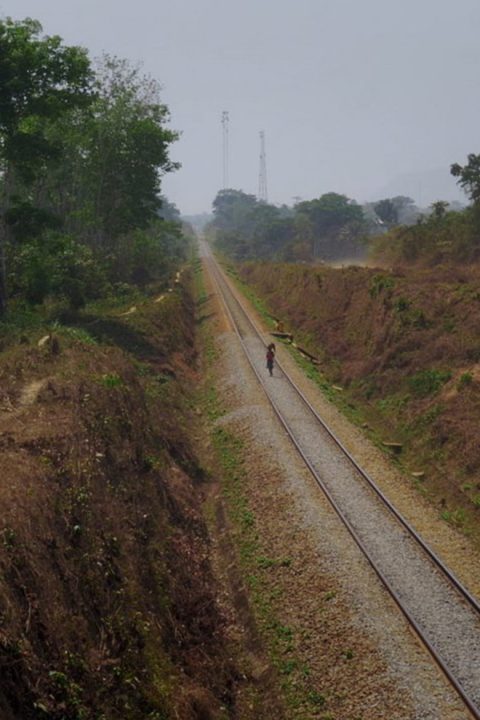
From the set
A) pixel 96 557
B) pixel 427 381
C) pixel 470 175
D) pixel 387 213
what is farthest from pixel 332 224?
pixel 96 557

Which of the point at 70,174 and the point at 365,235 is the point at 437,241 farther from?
the point at 365,235

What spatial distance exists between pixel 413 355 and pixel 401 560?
16446mm

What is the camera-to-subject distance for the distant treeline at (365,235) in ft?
166

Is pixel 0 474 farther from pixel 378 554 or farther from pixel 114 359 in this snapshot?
pixel 114 359

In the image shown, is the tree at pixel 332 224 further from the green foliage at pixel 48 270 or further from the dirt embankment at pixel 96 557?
the dirt embankment at pixel 96 557

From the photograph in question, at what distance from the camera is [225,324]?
4447 centimetres

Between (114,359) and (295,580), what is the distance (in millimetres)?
12047

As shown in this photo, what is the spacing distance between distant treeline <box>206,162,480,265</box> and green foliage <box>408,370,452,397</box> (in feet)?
76.9

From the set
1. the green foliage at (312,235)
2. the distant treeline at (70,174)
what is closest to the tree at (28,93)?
the distant treeline at (70,174)

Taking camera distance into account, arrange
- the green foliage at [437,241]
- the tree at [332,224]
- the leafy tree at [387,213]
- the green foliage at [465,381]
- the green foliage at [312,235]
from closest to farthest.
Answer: the green foliage at [465,381], the green foliage at [437,241], the green foliage at [312,235], the tree at [332,224], the leafy tree at [387,213]

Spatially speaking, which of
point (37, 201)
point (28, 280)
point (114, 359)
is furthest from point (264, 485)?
point (37, 201)

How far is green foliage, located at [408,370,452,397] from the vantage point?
86.9 ft

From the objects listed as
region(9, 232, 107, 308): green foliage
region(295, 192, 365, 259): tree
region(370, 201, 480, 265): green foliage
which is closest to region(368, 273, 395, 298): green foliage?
region(370, 201, 480, 265): green foliage

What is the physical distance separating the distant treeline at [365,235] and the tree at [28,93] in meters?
33.1
